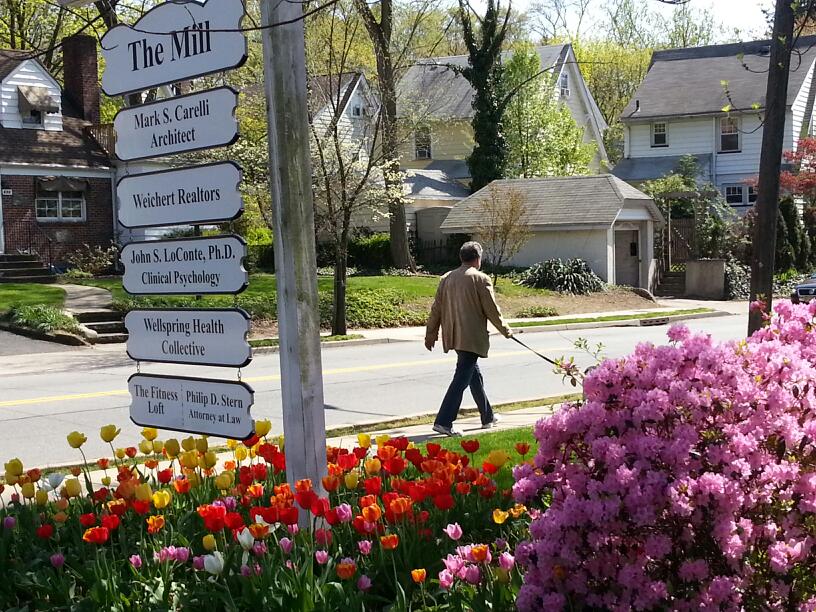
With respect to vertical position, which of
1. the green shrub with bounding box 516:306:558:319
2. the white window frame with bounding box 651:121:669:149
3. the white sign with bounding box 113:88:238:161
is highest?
the white window frame with bounding box 651:121:669:149

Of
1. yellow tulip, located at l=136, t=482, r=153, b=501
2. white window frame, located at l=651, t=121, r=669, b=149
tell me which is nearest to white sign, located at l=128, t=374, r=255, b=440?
yellow tulip, located at l=136, t=482, r=153, b=501

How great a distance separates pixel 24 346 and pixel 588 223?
64.6 ft

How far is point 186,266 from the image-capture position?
556 centimetres

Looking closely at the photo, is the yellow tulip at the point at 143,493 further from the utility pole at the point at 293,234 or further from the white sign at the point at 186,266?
the white sign at the point at 186,266

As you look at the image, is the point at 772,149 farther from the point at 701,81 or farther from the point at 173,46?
the point at 701,81

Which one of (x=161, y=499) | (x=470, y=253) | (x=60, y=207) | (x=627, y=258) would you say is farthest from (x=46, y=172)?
(x=161, y=499)

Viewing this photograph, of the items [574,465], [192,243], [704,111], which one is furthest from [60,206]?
[574,465]

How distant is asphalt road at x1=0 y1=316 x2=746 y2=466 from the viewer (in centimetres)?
1112

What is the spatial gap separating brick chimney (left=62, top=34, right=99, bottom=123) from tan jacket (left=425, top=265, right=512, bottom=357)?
3151 centimetres

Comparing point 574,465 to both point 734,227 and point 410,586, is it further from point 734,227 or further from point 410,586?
point 734,227

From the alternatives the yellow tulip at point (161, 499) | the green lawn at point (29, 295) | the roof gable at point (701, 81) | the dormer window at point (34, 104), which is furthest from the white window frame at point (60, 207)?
the yellow tulip at point (161, 499)

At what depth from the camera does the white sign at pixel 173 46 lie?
17.2ft

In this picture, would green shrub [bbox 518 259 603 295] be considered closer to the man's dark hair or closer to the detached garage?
the detached garage

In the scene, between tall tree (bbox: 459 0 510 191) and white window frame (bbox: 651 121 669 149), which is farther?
white window frame (bbox: 651 121 669 149)
